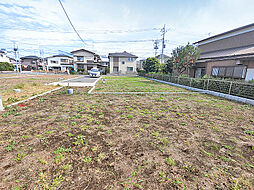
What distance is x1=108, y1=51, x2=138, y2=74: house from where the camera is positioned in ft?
108

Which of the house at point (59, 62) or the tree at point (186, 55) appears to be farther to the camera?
the house at point (59, 62)

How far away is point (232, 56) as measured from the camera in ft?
32.8

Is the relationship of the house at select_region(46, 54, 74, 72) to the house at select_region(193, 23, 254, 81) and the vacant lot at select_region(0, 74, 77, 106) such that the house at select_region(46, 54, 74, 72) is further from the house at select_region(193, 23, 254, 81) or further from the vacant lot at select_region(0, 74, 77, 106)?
the house at select_region(193, 23, 254, 81)

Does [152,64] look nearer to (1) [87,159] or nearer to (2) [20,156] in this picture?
(1) [87,159]

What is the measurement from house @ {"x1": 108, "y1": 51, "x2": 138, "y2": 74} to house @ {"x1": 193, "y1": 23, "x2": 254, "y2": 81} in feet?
67.1

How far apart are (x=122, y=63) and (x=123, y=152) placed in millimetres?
32941

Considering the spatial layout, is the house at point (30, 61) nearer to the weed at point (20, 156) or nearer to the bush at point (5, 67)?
the bush at point (5, 67)

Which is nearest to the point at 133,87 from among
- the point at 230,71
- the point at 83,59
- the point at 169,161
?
the point at 169,161

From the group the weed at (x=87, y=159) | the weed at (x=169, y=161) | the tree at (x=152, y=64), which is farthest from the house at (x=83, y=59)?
the weed at (x=169, y=161)

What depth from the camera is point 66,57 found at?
42.8 m

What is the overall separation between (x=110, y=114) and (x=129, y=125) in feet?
3.24

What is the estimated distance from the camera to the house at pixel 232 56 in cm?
945

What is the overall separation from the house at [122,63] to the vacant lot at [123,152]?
101 ft

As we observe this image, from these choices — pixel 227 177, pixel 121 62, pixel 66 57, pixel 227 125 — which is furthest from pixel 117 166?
pixel 66 57
